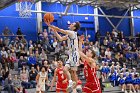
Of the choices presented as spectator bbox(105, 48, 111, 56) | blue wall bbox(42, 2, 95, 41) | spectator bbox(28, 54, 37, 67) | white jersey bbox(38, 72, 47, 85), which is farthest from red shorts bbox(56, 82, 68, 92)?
blue wall bbox(42, 2, 95, 41)

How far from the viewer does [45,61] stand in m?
20.9

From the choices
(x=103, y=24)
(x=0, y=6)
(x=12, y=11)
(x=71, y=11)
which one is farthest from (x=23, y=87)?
(x=103, y=24)

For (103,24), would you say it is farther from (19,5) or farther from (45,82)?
(45,82)

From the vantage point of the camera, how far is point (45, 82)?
59.7 feet

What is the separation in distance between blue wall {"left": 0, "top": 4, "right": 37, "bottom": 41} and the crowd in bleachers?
1662 millimetres

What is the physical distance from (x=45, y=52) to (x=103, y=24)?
10.3m

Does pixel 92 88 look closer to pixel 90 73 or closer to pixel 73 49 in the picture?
pixel 90 73

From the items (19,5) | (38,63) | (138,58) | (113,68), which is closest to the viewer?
(38,63)

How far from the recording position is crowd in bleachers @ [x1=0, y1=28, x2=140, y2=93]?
19.2m

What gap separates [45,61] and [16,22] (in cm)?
839

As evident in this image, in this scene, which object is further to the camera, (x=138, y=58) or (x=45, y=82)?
(x=138, y=58)

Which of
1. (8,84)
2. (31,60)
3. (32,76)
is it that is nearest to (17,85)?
(8,84)

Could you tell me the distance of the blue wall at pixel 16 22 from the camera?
91.9 ft

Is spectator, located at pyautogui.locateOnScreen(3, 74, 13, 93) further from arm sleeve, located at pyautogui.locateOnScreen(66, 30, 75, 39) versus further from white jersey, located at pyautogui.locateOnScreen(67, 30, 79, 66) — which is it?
arm sleeve, located at pyautogui.locateOnScreen(66, 30, 75, 39)
